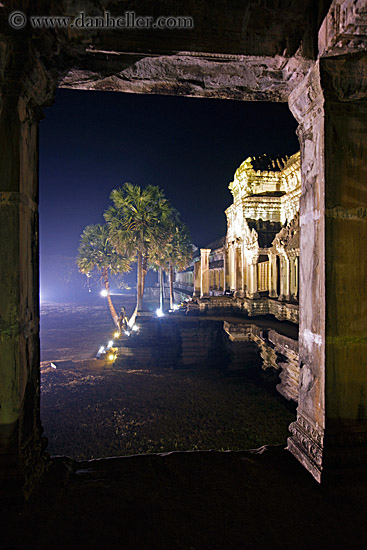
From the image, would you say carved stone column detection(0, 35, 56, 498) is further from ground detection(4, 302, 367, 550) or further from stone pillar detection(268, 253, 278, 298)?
stone pillar detection(268, 253, 278, 298)

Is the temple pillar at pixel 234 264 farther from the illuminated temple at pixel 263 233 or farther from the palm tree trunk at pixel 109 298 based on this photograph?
the palm tree trunk at pixel 109 298

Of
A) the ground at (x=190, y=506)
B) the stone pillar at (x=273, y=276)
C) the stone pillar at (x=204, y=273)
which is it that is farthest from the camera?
the stone pillar at (x=204, y=273)

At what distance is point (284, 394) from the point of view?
29.7 ft

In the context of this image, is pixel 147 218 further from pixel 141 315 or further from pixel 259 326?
pixel 259 326

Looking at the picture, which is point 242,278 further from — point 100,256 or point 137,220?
point 100,256

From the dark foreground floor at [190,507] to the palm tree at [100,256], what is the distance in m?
22.1

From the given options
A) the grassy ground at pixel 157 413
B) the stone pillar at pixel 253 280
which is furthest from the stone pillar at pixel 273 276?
the grassy ground at pixel 157 413

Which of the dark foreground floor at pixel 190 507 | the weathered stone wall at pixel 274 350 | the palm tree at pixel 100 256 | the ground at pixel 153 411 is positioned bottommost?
the ground at pixel 153 411

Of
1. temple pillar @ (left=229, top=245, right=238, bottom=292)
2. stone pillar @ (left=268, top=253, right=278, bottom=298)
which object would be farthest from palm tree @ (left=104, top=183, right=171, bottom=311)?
stone pillar @ (left=268, top=253, right=278, bottom=298)

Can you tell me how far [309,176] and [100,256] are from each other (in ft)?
78.3

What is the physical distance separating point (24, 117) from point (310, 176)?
2446 millimetres

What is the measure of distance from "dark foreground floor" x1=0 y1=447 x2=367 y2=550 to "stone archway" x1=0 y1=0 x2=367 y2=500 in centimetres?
22

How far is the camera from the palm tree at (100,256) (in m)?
24.6

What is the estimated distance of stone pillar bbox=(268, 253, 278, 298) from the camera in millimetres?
14258
